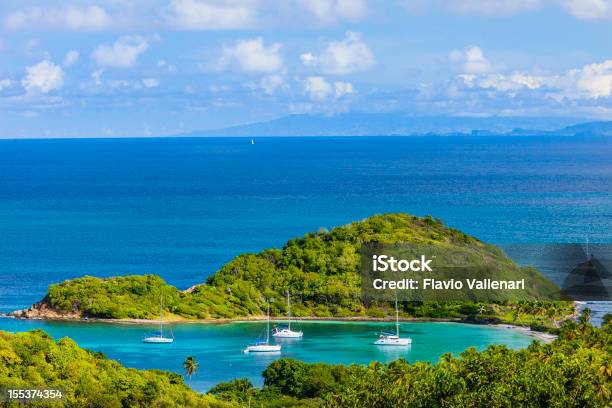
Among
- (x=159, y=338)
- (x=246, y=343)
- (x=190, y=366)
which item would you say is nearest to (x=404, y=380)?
(x=190, y=366)

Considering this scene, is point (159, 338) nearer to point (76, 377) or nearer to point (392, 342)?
point (392, 342)

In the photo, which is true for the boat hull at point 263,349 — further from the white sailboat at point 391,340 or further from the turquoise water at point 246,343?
the white sailboat at point 391,340

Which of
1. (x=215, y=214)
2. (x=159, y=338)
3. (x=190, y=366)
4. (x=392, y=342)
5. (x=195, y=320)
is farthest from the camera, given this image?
(x=215, y=214)

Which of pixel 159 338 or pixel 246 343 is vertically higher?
pixel 159 338

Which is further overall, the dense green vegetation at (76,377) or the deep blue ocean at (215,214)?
the deep blue ocean at (215,214)

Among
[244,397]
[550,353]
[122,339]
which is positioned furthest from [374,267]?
[550,353]

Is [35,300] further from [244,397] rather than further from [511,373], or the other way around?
[511,373]

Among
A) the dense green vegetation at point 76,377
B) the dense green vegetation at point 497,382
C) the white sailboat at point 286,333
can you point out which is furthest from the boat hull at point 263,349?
the dense green vegetation at point 497,382
